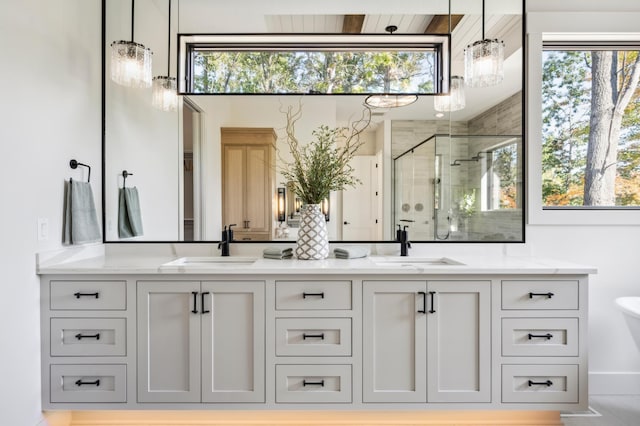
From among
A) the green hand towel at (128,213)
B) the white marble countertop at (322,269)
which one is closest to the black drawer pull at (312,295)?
the white marble countertop at (322,269)

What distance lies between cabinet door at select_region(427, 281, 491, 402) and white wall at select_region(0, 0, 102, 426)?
1961 mm

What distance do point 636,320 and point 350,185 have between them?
1.75 metres

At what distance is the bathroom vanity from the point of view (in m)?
1.77

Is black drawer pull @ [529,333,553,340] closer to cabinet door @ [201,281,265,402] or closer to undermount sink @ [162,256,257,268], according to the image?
cabinet door @ [201,281,265,402]

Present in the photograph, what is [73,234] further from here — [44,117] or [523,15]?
[523,15]

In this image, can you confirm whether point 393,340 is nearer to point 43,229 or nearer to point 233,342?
point 233,342

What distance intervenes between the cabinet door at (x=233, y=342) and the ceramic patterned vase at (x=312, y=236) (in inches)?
15.2

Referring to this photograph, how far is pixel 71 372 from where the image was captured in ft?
5.80

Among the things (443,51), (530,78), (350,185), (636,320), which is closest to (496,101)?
(530,78)

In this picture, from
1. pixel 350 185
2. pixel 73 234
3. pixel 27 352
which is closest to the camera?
pixel 27 352

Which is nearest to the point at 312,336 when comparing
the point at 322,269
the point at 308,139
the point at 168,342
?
the point at 322,269

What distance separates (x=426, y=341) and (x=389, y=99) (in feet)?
4.84

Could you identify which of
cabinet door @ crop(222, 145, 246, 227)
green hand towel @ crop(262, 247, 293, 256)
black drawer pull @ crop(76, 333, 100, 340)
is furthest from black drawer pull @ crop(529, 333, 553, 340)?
black drawer pull @ crop(76, 333, 100, 340)

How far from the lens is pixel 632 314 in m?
1.93
